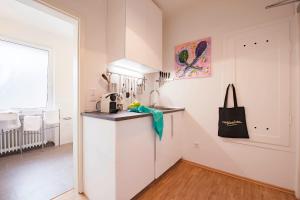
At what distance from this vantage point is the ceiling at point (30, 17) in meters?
2.13

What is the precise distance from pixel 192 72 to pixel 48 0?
1867 mm

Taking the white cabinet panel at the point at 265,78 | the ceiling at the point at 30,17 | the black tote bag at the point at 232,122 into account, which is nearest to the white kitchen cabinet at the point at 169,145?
the black tote bag at the point at 232,122

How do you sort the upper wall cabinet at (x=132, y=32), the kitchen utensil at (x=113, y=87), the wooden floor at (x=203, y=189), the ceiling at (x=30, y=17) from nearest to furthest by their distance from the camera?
the wooden floor at (x=203, y=189) < the upper wall cabinet at (x=132, y=32) < the kitchen utensil at (x=113, y=87) < the ceiling at (x=30, y=17)

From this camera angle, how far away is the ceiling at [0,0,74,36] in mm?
2133

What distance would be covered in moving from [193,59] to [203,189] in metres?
1.74

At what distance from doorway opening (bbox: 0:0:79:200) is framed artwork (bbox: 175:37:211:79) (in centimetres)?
150

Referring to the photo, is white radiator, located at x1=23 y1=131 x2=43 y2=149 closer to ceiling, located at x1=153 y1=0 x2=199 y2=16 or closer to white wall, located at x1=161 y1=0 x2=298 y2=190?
white wall, located at x1=161 y1=0 x2=298 y2=190

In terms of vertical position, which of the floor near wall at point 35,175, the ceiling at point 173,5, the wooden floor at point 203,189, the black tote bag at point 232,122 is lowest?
the wooden floor at point 203,189

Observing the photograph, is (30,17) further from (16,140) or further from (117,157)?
(117,157)

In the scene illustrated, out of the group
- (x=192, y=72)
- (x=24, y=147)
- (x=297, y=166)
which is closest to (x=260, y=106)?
(x=297, y=166)

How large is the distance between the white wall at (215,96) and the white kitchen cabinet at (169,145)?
0.19 meters

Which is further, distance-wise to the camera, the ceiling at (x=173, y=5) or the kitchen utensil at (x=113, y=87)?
the ceiling at (x=173, y=5)

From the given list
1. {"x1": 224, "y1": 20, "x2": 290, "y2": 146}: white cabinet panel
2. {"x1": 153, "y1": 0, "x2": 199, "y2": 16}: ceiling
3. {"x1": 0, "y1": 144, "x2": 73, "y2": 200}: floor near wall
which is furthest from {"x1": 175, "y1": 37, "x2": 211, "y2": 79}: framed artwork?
{"x1": 0, "y1": 144, "x2": 73, "y2": 200}: floor near wall

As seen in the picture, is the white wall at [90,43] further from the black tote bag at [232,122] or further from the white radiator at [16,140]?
the white radiator at [16,140]
